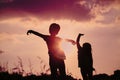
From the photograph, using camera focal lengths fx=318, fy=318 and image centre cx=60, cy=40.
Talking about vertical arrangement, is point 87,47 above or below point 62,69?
above

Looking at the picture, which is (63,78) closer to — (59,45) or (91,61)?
(59,45)

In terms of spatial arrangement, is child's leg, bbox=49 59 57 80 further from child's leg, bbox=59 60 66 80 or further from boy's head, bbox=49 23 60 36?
boy's head, bbox=49 23 60 36

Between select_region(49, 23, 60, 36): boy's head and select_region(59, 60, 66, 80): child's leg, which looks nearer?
select_region(49, 23, 60, 36): boy's head

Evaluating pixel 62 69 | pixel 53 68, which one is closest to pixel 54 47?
pixel 53 68

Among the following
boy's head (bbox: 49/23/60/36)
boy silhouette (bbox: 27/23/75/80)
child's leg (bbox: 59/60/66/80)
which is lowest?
child's leg (bbox: 59/60/66/80)

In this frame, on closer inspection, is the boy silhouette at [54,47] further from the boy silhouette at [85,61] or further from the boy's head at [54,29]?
the boy silhouette at [85,61]

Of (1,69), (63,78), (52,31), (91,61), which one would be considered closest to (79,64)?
(91,61)

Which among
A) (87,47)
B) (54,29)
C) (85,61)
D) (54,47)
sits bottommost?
(85,61)

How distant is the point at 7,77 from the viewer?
1444 cm

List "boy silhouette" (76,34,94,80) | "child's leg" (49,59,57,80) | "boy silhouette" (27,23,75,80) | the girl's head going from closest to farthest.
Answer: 1. "boy silhouette" (27,23,75,80)
2. "child's leg" (49,59,57,80)
3. "boy silhouette" (76,34,94,80)
4. the girl's head

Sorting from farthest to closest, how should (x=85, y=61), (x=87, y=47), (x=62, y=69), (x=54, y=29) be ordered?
1. (x=87, y=47)
2. (x=85, y=61)
3. (x=62, y=69)
4. (x=54, y=29)

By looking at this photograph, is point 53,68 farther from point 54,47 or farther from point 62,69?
point 54,47

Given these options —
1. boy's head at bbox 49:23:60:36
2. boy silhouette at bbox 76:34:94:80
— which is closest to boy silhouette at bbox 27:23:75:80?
boy's head at bbox 49:23:60:36

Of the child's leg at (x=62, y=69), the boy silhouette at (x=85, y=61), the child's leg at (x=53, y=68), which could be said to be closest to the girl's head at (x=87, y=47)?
the boy silhouette at (x=85, y=61)
